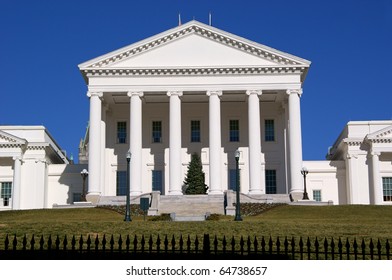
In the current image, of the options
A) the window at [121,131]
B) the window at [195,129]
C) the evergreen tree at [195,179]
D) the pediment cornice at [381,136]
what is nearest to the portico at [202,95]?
the evergreen tree at [195,179]

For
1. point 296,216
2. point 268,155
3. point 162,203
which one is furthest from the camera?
point 268,155

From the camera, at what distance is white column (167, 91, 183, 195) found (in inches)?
2377

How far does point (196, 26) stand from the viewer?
206ft

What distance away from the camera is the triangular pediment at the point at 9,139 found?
65.6 m

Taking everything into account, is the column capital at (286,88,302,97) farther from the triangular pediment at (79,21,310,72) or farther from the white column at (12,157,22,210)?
the white column at (12,157,22,210)

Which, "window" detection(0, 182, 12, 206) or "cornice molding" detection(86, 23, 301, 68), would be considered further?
"window" detection(0, 182, 12, 206)

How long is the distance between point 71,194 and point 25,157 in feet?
19.0

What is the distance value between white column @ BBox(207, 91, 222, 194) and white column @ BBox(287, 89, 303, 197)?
6265 millimetres

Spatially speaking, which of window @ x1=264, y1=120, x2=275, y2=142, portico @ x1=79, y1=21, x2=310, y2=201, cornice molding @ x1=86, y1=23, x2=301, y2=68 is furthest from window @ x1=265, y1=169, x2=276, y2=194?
cornice molding @ x1=86, y1=23, x2=301, y2=68

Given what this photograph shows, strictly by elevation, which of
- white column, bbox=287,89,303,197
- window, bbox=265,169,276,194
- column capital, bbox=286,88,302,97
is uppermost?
column capital, bbox=286,88,302,97
